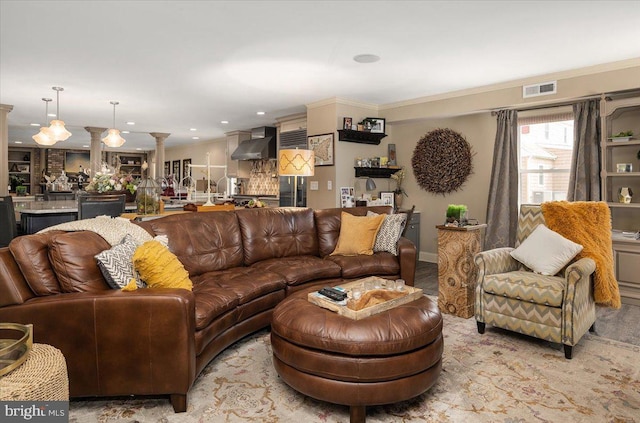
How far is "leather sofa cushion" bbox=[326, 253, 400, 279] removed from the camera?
3.63 meters

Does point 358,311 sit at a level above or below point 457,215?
below

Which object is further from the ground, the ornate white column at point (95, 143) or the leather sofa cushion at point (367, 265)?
the ornate white column at point (95, 143)

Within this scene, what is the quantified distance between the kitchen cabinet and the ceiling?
0.66 m

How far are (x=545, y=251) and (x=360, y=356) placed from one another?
6.82 feet

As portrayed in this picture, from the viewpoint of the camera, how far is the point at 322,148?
602cm

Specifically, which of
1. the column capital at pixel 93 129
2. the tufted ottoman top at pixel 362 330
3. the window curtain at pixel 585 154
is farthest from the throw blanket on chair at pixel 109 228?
the column capital at pixel 93 129

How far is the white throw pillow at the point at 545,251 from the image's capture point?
10.2 ft

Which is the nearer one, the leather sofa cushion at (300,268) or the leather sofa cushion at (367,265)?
the leather sofa cushion at (300,268)

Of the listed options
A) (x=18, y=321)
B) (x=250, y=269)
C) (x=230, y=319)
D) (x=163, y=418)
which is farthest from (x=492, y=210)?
(x=18, y=321)

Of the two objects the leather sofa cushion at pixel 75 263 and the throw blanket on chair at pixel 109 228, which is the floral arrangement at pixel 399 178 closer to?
the throw blanket on chair at pixel 109 228

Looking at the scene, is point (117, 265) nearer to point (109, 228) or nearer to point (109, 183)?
point (109, 228)

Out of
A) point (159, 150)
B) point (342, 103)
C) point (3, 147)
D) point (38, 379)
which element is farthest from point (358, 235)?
point (159, 150)

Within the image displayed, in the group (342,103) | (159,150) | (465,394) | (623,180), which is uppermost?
(342,103)

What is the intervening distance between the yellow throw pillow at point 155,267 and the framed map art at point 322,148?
3772mm
